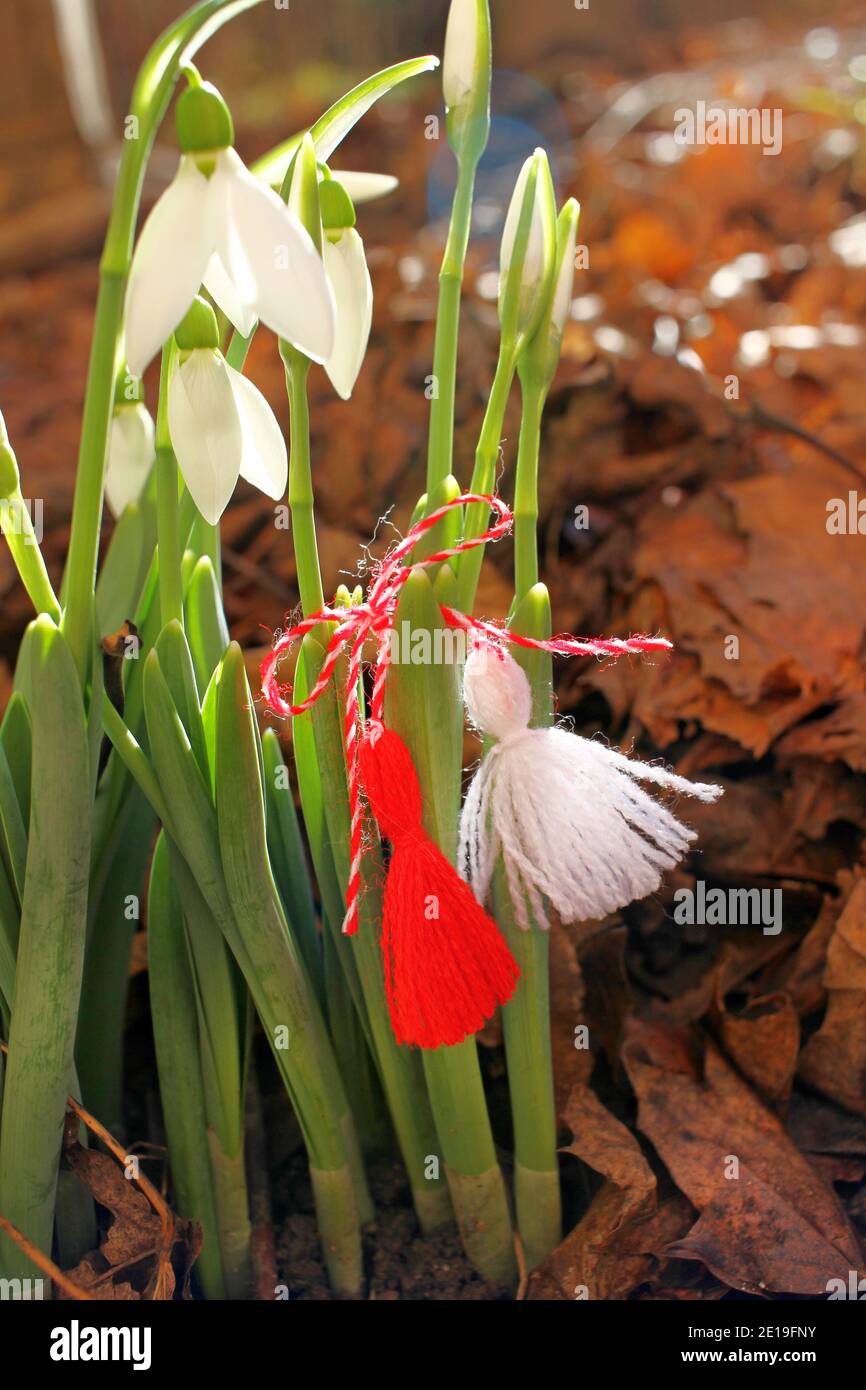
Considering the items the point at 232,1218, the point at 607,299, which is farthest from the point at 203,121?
the point at 607,299

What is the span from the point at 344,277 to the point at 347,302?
0.02m

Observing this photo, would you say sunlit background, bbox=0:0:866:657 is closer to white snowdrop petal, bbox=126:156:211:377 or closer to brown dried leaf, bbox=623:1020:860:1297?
brown dried leaf, bbox=623:1020:860:1297

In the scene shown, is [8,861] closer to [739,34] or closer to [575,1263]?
[575,1263]

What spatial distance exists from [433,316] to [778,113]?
1667mm

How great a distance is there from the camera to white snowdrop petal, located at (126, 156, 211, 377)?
27.3 inches

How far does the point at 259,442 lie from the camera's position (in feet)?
2.82

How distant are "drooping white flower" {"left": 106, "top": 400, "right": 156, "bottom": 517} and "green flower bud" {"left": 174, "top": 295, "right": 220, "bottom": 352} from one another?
203 mm

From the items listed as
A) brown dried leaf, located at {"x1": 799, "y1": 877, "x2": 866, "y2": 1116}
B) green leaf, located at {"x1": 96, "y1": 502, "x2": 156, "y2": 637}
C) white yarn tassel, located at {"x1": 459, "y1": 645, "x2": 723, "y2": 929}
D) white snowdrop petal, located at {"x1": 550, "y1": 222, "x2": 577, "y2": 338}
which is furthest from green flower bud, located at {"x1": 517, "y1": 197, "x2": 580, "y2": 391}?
brown dried leaf, located at {"x1": 799, "y1": 877, "x2": 866, "y2": 1116}

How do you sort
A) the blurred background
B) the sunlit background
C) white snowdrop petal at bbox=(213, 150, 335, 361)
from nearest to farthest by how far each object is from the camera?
white snowdrop petal at bbox=(213, 150, 335, 361), the blurred background, the sunlit background

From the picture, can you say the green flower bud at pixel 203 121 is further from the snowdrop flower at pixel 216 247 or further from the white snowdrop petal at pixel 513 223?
the white snowdrop petal at pixel 513 223

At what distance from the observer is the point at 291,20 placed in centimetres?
346

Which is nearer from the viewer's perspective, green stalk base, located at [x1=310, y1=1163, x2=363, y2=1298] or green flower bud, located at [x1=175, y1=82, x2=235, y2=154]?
green flower bud, located at [x1=175, y1=82, x2=235, y2=154]

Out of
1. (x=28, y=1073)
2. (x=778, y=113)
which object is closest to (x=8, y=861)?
(x=28, y=1073)

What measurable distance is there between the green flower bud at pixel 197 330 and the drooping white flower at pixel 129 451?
0.20 meters
